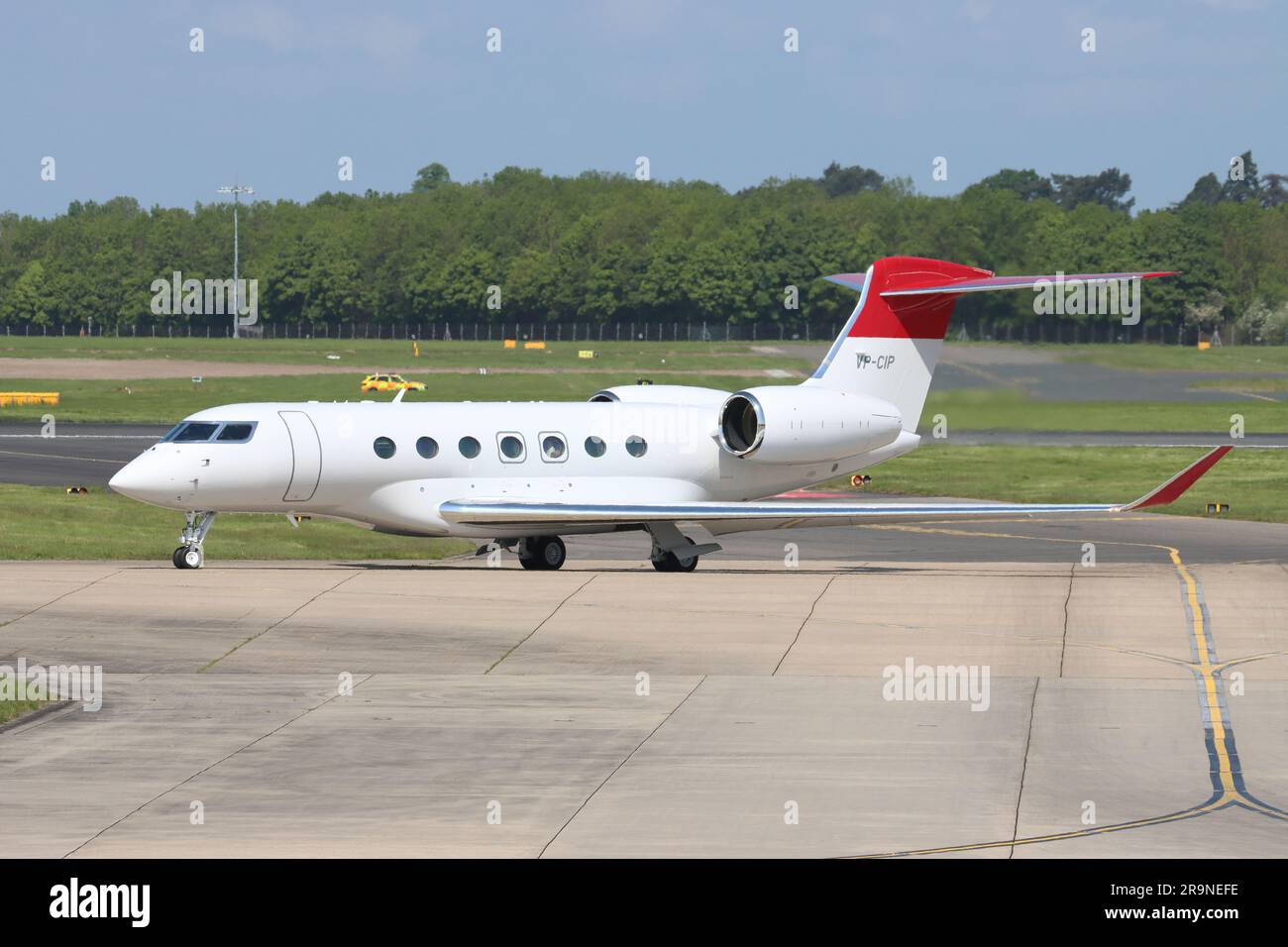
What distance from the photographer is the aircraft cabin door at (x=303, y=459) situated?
105ft

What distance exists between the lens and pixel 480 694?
21.8 meters

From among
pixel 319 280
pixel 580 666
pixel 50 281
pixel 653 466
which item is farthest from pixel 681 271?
pixel 580 666

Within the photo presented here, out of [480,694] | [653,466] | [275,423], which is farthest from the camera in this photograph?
[653,466]

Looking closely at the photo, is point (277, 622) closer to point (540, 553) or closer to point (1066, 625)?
point (540, 553)

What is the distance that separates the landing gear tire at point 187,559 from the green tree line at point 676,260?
88.5 m

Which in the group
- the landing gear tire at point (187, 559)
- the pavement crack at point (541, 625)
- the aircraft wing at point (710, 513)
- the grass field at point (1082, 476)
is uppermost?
the aircraft wing at point (710, 513)

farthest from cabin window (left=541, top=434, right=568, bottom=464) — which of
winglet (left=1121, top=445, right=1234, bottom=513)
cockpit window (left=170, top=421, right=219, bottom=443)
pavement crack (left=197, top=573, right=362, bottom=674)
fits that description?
winglet (left=1121, top=445, right=1234, bottom=513)

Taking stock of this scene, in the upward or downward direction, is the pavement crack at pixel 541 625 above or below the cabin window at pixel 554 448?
below

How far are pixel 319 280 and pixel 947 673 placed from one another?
16800 centimetres

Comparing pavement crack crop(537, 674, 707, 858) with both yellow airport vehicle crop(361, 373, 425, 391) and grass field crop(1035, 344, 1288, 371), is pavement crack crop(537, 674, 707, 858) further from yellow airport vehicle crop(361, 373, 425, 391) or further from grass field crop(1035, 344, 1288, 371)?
yellow airport vehicle crop(361, 373, 425, 391)

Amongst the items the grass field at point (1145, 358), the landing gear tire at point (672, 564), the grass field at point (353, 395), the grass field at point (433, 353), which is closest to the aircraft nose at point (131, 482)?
the landing gear tire at point (672, 564)

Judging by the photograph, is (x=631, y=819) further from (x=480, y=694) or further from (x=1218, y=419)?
(x=1218, y=419)

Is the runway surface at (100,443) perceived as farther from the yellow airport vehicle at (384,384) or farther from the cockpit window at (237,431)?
the yellow airport vehicle at (384,384)

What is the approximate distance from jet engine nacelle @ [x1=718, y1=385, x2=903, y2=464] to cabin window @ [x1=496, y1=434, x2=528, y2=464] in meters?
3.89
